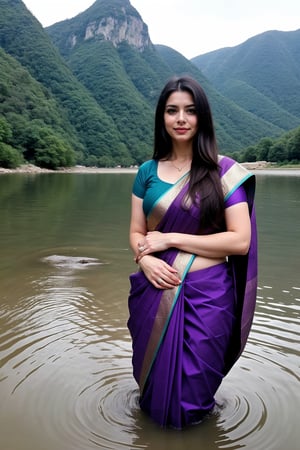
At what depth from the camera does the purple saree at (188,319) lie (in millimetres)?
2377

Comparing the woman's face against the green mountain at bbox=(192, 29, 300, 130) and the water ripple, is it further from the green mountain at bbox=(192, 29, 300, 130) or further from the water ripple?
the green mountain at bbox=(192, 29, 300, 130)

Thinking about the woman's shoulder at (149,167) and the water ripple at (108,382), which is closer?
the woman's shoulder at (149,167)

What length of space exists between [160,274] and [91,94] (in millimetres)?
122259

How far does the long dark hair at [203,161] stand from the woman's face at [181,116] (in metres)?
0.02

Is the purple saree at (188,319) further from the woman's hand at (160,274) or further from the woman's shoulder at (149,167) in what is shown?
the woman's shoulder at (149,167)

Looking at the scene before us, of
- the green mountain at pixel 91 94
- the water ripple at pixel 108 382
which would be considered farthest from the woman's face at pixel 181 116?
the green mountain at pixel 91 94

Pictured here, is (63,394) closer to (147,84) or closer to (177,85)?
(177,85)

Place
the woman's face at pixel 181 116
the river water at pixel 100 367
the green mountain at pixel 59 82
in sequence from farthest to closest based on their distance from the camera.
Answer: the green mountain at pixel 59 82 < the river water at pixel 100 367 < the woman's face at pixel 181 116

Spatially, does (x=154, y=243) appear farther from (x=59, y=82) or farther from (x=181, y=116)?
(x=59, y=82)

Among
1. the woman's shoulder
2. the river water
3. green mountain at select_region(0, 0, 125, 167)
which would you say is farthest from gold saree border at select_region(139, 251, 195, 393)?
green mountain at select_region(0, 0, 125, 167)

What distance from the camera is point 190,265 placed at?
241cm

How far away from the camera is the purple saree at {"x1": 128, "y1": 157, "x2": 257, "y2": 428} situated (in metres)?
2.38

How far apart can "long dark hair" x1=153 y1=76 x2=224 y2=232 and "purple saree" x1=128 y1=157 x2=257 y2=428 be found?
0.05 meters

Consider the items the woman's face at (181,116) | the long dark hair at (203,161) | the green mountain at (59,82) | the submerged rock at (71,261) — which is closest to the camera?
the long dark hair at (203,161)
